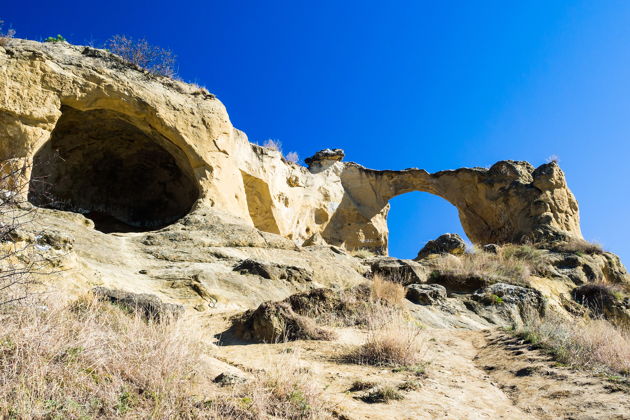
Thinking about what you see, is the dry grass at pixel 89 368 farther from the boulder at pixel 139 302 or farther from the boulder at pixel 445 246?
the boulder at pixel 445 246

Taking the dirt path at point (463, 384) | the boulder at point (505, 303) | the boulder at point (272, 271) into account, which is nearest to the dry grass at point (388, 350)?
the dirt path at point (463, 384)

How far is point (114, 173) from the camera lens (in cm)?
1759

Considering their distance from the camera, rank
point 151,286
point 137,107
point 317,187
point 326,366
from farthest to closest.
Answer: point 317,187 → point 137,107 → point 151,286 → point 326,366

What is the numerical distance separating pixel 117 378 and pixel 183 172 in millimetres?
13511

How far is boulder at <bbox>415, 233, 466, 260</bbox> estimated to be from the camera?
18.7m

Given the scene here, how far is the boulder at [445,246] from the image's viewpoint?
18688 mm

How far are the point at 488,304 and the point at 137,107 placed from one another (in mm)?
10708

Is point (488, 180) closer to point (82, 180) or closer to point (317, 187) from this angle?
point (317, 187)

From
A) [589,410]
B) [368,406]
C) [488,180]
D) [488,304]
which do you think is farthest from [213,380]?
[488,180]

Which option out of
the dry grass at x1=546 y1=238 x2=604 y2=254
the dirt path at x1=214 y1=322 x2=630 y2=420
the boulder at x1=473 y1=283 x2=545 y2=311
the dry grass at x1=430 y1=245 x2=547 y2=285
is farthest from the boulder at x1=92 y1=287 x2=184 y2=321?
the dry grass at x1=546 y1=238 x2=604 y2=254

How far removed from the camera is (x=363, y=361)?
5.37 metres

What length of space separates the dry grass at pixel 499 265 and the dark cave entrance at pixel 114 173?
326 inches

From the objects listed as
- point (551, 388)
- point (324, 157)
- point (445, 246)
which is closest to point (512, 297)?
point (551, 388)

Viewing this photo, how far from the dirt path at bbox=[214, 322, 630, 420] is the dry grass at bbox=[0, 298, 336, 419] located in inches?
18.0
